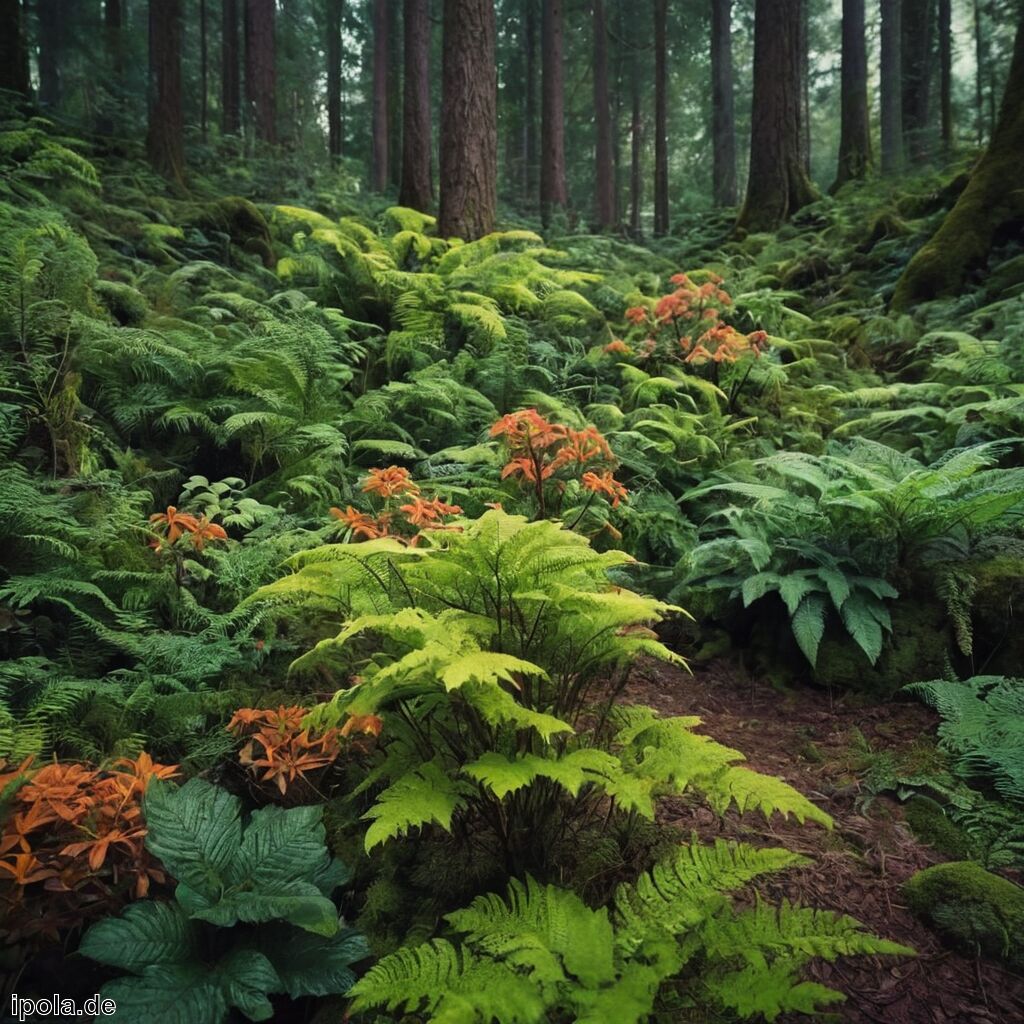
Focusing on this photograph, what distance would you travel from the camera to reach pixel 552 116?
611 inches

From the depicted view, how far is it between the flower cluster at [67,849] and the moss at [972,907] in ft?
7.20

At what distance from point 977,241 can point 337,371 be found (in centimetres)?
707

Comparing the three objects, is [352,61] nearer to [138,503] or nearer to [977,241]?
[977,241]

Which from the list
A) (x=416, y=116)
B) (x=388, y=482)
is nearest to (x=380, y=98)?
(x=416, y=116)

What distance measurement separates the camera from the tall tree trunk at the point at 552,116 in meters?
15.5

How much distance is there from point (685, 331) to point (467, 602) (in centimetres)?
525

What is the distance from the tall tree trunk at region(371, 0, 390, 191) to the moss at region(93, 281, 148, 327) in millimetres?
16362

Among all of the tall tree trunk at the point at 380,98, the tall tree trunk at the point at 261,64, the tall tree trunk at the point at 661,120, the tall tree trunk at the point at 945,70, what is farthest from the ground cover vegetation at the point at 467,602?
the tall tree trunk at the point at 380,98

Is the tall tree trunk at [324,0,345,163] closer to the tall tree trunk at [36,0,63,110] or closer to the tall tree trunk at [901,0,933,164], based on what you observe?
the tall tree trunk at [36,0,63,110]

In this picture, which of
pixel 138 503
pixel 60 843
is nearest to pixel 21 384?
pixel 138 503

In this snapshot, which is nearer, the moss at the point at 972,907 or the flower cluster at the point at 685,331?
the moss at the point at 972,907

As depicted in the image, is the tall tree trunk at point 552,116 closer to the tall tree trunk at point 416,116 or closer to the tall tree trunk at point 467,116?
the tall tree trunk at point 416,116

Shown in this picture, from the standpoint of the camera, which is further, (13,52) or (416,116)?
(416,116)

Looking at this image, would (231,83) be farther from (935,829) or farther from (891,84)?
(935,829)
